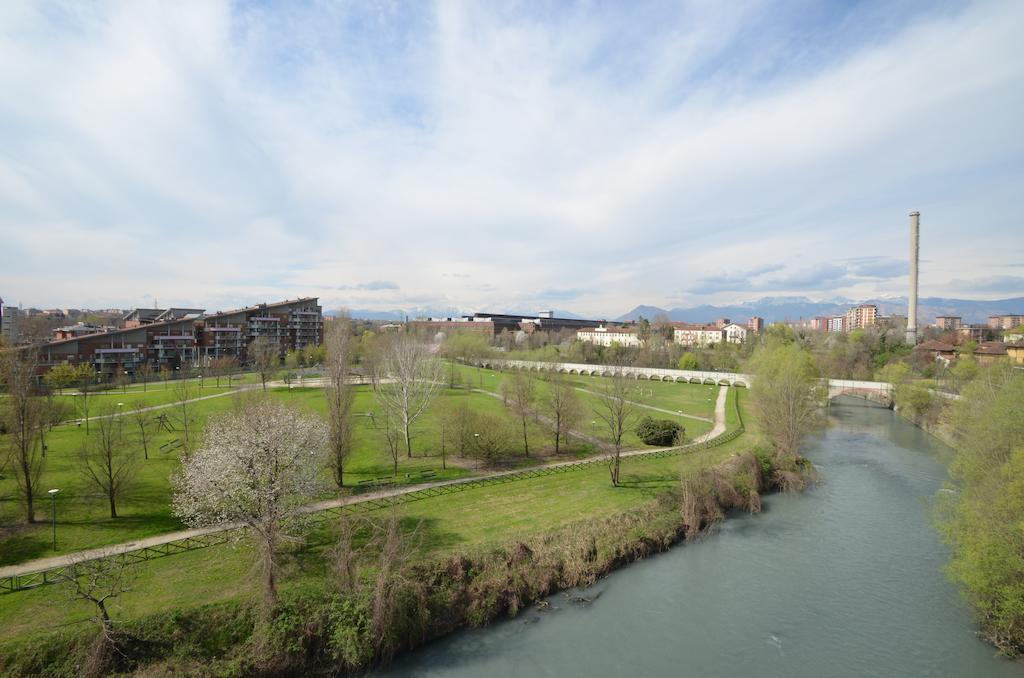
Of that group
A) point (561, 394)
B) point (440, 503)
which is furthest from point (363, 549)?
point (561, 394)

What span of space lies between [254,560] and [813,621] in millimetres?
21290

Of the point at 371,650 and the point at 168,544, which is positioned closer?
the point at 371,650

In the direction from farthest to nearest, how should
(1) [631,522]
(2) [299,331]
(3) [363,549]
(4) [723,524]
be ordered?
(2) [299,331]
(4) [723,524]
(1) [631,522]
(3) [363,549]

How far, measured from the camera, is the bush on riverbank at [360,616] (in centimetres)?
1574

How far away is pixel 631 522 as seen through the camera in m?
26.8

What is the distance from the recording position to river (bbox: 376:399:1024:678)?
17.3 meters

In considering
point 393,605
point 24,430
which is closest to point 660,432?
point 393,605

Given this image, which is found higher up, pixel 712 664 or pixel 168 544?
pixel 168 544

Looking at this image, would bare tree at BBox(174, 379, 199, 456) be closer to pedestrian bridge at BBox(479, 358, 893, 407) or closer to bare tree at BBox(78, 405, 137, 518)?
bare tree at BBox(78, 405, 137, 518)

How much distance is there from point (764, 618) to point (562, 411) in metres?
22.3

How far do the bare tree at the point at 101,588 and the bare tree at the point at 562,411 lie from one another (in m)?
27.4

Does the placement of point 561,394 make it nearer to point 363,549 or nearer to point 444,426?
point 444,426

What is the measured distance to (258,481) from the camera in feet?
61.5

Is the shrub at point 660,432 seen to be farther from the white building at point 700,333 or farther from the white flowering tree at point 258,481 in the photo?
the white building at point 700,333
